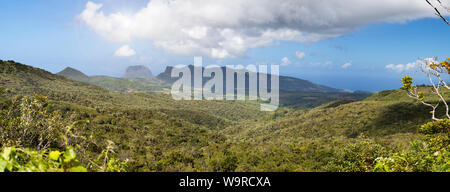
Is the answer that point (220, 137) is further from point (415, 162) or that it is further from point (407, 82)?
point (415, 162)

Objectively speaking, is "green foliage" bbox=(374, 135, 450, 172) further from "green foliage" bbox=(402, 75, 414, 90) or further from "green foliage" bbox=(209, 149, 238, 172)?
"green foliage" bbox=(209, 149, 238, 172)

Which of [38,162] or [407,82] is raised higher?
[407,82]

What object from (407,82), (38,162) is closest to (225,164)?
(407,82)

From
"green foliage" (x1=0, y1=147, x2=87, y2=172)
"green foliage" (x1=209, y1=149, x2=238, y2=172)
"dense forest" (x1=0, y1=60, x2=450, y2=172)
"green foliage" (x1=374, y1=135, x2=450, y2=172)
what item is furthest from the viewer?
"green foliage" (x1=209, y1=149, x2=238, y2=172)

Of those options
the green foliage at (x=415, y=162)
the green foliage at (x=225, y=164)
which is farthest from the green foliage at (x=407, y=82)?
the green foliage at (x=225, y=164)

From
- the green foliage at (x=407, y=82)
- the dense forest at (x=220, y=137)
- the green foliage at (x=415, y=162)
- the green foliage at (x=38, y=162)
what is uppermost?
the green foliage at (x=407, y=82)

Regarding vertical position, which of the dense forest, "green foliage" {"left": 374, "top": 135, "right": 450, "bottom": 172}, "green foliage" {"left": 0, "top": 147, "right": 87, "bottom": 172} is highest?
"green foliage" {"left": 0, "top": 147, "right": 87, "bottom": 172}

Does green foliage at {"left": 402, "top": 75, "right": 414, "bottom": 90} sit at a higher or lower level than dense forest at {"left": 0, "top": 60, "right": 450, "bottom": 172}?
higher

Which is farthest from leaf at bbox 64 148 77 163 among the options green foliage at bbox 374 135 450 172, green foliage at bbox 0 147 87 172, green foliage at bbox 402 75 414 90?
green foliage at bbox 402 75 414 90

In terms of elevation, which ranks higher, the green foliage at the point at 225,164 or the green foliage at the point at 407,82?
the green foliage at the point at 407,82

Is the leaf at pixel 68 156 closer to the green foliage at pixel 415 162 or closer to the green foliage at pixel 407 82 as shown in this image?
the green foliage at pixel 415 162
